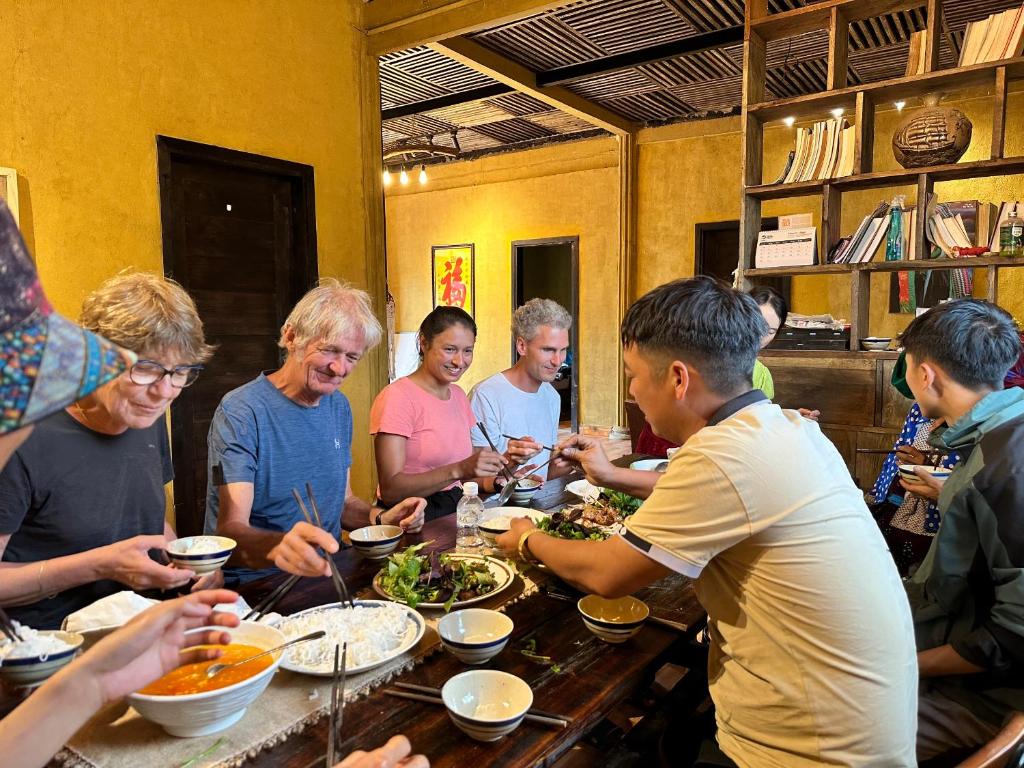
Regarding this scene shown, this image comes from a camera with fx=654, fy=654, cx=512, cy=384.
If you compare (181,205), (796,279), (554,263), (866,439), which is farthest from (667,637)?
(554,263)

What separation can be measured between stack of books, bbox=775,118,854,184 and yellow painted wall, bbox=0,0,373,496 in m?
2.88

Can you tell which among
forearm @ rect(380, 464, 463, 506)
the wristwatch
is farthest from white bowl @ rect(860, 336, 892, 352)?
the wristwatch

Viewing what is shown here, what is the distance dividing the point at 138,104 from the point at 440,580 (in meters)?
3.16

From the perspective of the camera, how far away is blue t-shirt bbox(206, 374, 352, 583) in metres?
1.90

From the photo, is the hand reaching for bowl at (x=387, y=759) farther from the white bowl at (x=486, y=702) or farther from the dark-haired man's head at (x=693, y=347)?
the dark-haired man's head at (x=693, y=347)

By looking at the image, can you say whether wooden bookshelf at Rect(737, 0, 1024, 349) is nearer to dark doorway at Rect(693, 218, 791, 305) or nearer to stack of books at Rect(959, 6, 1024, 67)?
stack of books at Rect(959, 6, 1024, 67)

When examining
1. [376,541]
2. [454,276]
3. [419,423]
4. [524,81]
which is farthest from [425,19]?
[454,276]

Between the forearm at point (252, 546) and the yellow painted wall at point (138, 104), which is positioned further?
the yellow painted wall at point (138, 104)

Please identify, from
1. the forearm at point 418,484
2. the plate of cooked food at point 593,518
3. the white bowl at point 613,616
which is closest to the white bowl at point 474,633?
the white bowl at point 613,616

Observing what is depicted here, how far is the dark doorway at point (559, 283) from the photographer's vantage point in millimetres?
8195

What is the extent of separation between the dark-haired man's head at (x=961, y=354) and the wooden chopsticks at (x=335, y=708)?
6.01 ft

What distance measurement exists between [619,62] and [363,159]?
249 centimetres

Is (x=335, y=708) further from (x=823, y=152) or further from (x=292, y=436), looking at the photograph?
(x=823, y=152)

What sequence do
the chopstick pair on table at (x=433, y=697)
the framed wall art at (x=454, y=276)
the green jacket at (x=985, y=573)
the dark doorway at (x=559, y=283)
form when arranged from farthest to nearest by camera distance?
1. the framed wall art at (x=454, y=276)
2. the dark doorway at (x=559, y=283)
3. the green jacket at (x=985, y=573)
4. the chopstick pair on table at (x=433, y=697)
